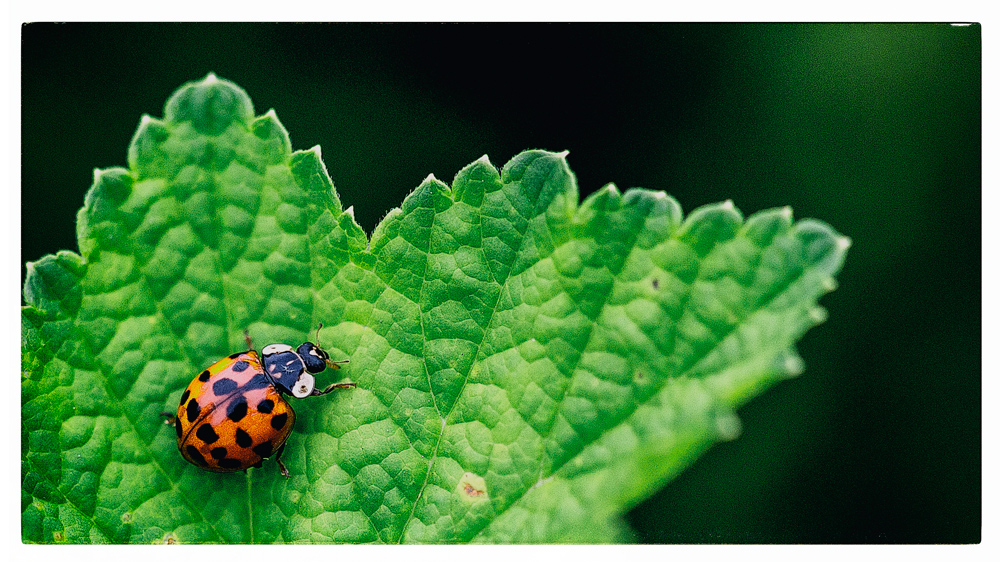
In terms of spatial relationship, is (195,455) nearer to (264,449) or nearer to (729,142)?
(264,449)

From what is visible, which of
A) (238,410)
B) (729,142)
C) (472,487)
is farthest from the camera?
(729,142)

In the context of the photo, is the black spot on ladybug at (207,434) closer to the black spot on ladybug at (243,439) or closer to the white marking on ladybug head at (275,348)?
the black spot on ladybug at (243,439)

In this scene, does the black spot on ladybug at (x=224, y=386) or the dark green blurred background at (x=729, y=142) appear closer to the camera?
the black spot on ladybug at (x=224, y=386)

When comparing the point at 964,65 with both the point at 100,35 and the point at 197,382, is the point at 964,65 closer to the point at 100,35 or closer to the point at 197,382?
the point at 197,382

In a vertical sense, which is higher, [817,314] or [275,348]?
[817,314]

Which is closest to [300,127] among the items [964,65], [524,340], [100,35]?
[100,35]

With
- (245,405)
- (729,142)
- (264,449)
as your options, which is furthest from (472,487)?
(729,142)

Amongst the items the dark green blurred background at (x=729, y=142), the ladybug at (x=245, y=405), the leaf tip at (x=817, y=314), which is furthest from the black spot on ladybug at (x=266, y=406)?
the leaf tip at (x=817, y=314)
